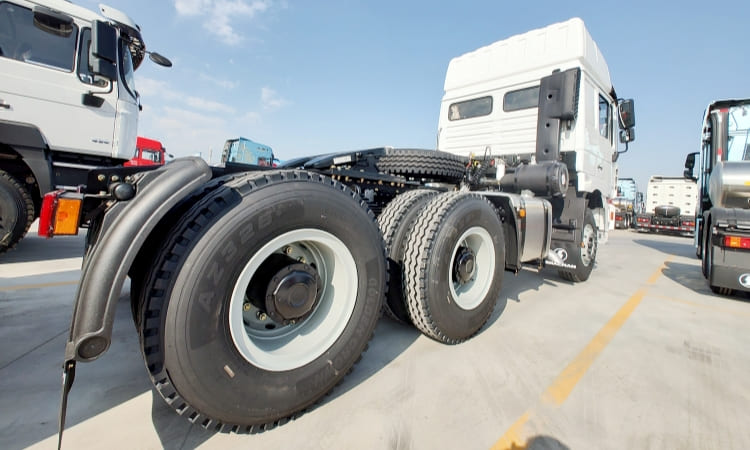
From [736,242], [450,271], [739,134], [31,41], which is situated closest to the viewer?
[450,271]

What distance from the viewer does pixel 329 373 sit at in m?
1.65

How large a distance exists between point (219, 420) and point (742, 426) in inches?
105

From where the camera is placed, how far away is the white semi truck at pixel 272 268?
123 centimetres

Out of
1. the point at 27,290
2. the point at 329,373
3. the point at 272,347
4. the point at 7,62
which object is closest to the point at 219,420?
the point at 272,347

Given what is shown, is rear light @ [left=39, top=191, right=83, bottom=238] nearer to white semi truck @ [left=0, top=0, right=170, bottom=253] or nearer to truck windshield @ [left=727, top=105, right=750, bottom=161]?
white semi truck @ [left=0, top=0, right=170, bottom=253]

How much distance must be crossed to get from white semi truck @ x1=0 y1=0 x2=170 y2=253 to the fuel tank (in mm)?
8612

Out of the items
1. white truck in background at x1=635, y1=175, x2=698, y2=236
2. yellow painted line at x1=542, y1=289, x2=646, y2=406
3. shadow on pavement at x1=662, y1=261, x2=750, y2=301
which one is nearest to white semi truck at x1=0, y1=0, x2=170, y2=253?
Result: yellow painted line at x1=542, y1=289, x2=646, y2=406

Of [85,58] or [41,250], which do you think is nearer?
[85,58]

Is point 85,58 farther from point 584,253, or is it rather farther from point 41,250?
point 584,253

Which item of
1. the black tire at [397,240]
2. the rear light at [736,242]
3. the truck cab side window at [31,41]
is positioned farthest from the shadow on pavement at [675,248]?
the truck cab side window at [31,41]

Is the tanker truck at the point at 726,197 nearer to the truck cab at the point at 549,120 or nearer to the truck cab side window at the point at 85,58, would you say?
the truck cab at the point at 549,120

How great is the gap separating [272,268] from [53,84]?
5360mm

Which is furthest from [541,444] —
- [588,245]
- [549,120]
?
[588,245]

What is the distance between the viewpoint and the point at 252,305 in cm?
172
